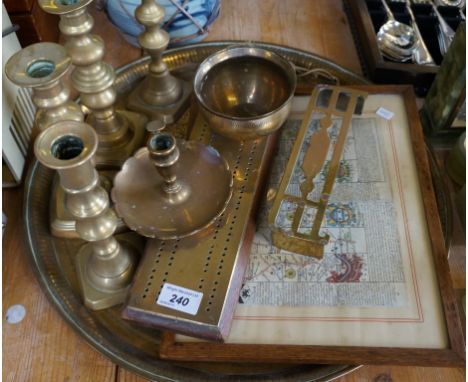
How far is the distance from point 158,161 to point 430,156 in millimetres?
379

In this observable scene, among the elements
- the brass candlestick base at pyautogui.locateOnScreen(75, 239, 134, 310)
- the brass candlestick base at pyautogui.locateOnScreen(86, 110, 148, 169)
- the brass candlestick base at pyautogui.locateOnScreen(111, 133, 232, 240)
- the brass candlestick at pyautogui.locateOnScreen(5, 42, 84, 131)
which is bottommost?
the brass candlestick base at pyautogui.locateOnScreen(75, 239, 134, 310)

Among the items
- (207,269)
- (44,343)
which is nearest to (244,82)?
(207,269)

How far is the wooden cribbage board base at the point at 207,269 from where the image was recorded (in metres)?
0.48

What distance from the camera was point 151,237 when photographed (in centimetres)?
52

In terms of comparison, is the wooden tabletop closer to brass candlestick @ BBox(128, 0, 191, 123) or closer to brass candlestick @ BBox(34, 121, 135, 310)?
brass candlestick @ BBox(34, 121, 135, 310)

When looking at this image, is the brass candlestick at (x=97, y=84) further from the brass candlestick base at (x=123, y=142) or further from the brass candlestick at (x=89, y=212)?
the brass candlestick at (x=89, y=212)

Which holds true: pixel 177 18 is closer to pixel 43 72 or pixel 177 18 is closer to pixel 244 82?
pixel 244 82

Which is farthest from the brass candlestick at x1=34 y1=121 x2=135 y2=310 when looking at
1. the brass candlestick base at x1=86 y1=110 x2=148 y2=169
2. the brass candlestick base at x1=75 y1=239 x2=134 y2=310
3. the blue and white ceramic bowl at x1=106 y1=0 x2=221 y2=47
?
the blue and white ceramic bowl at x1=106 y1=0 x2=221 y2=47

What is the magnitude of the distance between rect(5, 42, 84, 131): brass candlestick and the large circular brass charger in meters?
0.18

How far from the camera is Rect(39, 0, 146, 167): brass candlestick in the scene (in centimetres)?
49

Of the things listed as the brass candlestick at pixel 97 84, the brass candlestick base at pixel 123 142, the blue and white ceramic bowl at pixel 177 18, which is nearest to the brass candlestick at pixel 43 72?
the brass candlestick at pixel 97 84

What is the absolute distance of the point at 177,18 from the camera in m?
0.75

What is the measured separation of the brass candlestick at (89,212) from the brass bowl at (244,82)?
0.18m

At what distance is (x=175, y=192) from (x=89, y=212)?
0.12m
